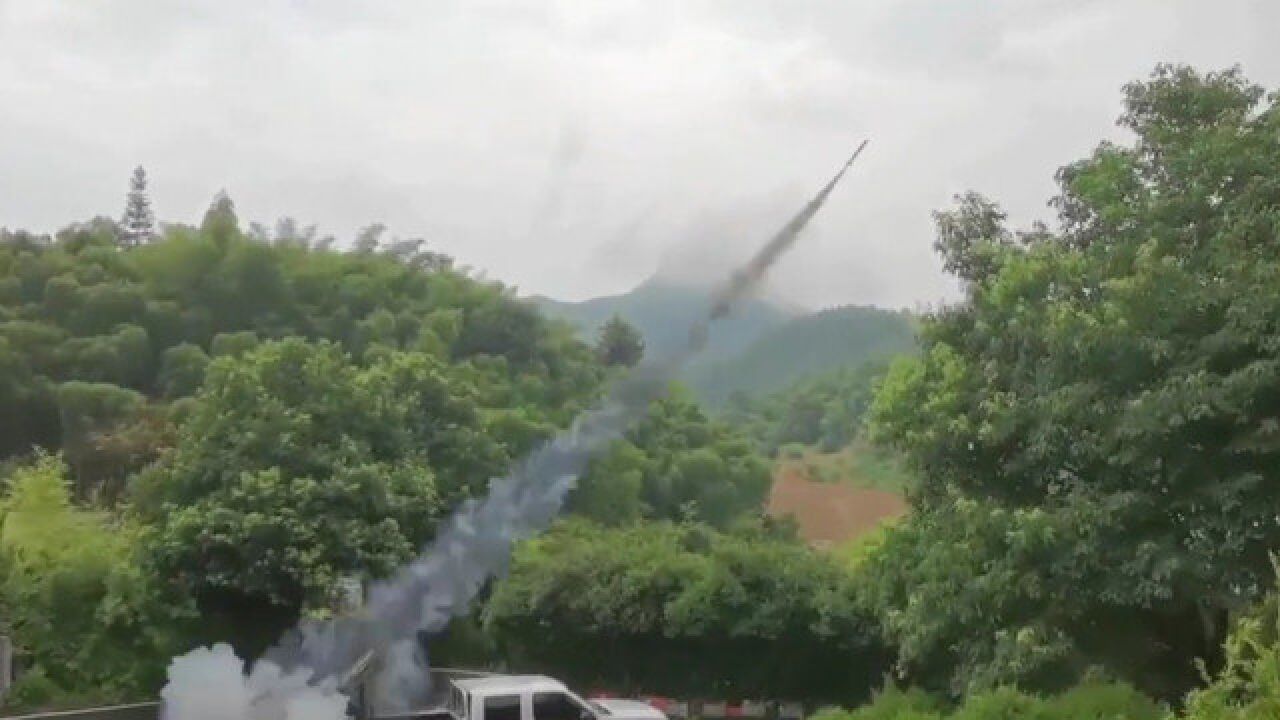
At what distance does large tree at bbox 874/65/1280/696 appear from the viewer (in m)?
20.0

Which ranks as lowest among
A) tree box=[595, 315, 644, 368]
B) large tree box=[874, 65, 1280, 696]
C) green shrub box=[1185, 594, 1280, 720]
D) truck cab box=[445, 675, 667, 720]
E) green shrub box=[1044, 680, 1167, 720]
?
truck cab box=[445, 675, 667, 720]

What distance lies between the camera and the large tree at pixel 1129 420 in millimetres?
19969

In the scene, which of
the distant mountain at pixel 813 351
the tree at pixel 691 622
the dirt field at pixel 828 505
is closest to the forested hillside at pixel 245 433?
the tree at pixel 691 622

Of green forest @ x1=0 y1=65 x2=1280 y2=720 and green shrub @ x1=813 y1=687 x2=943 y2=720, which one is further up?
green forest @ x1=0 y1=65 x2=1280 y2=720

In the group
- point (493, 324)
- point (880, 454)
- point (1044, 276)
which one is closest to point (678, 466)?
point (493, 324)

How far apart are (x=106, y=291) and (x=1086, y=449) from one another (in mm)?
52222

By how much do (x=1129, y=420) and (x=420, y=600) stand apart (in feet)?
54.3

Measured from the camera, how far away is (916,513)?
2547 cm

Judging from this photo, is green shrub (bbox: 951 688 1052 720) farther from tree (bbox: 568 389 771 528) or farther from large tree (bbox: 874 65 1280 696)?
tree (bbox: 568 389 771 528)

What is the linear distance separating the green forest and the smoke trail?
0.84m

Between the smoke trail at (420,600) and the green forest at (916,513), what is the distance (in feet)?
2.74

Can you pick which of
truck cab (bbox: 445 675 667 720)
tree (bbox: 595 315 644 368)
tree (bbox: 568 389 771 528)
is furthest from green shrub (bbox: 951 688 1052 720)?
tree (bbox: 595 315 644 368)

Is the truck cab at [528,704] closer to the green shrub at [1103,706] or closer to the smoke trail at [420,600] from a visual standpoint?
the smoke trail at [420,600]

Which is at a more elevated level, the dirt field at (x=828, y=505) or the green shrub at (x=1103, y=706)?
the dirt field at (x=828, y=505)
